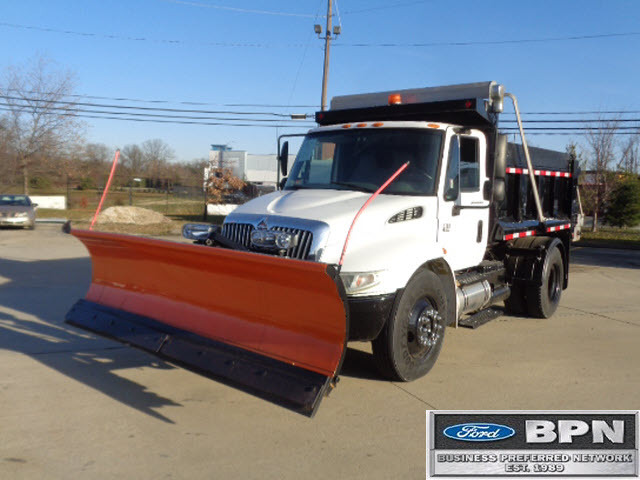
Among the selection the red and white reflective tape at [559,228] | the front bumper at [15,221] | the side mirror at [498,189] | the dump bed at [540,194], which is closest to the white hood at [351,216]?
the side mirror at [498,189]

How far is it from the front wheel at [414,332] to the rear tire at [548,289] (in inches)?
126

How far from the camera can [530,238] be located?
8805mm

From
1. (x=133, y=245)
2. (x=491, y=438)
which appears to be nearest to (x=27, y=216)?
(x=133, y=245)

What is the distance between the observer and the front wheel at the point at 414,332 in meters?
5.17

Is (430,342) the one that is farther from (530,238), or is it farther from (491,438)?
(530,238)

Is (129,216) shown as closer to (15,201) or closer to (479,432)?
(15,201)

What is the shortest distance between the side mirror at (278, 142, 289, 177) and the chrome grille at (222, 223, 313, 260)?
1.86 metres

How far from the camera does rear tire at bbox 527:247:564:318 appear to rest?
27.8 ft

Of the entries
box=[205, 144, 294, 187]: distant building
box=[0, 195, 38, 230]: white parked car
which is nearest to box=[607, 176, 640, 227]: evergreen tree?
box=[0, 195, 38, 230]: white parked car

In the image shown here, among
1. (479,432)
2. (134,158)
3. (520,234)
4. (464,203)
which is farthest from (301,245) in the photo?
(134,158)

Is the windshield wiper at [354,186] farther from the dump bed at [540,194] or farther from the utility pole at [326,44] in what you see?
the utility pole at [326,44]

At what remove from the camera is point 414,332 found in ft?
17.7

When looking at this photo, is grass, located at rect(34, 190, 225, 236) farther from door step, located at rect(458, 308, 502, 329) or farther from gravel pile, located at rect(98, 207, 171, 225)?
door step, located at rect(458, 308, 502, 329)

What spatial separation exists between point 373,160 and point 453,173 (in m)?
0.84
